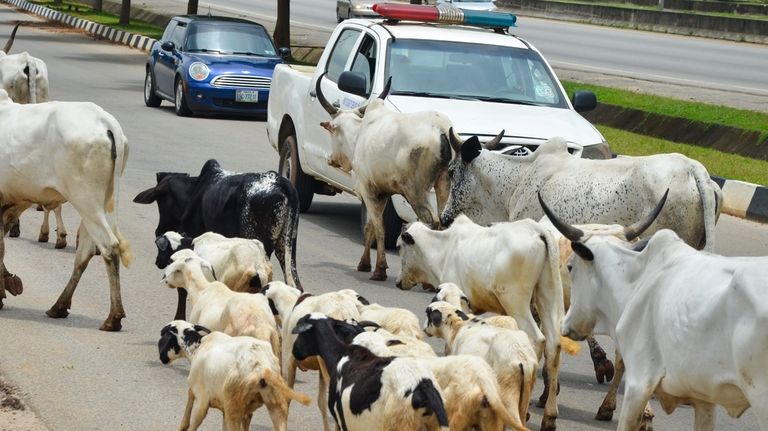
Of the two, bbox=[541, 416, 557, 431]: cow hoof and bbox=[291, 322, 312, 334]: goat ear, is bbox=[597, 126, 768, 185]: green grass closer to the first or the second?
bbox=[541, 416, 557, 431]: cow hoof

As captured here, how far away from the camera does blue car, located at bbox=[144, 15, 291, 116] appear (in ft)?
77.7

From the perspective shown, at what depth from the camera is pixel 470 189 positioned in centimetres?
1156

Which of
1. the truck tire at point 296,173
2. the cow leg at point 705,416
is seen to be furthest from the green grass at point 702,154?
the cow leg at point 705,416

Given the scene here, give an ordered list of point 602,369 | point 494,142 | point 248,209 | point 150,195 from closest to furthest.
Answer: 1. point 602,369
2. point 248,209
3. point 150,195
4. point 494,142

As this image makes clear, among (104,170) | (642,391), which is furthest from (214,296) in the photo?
(642,391)

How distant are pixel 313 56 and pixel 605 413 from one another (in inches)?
909

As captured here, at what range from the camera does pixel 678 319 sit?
660 cm

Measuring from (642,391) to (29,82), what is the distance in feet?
30.7

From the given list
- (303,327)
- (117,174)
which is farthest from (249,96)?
(303,327)

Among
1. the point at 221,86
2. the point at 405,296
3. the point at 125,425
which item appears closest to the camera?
the point at 125,425

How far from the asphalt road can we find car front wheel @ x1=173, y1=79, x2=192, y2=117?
8.75 meters

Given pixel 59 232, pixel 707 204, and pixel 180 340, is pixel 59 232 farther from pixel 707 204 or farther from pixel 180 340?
pixel 707 204

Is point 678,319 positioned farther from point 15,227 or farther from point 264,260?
point 15,227

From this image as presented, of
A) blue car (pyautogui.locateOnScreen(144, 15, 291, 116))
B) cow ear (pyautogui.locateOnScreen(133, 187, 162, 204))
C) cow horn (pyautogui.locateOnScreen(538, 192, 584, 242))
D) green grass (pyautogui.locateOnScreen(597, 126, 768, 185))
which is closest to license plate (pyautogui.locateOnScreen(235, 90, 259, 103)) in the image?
blue car (pyautogui.locateOnScreen(144, 15, 291, 116))
